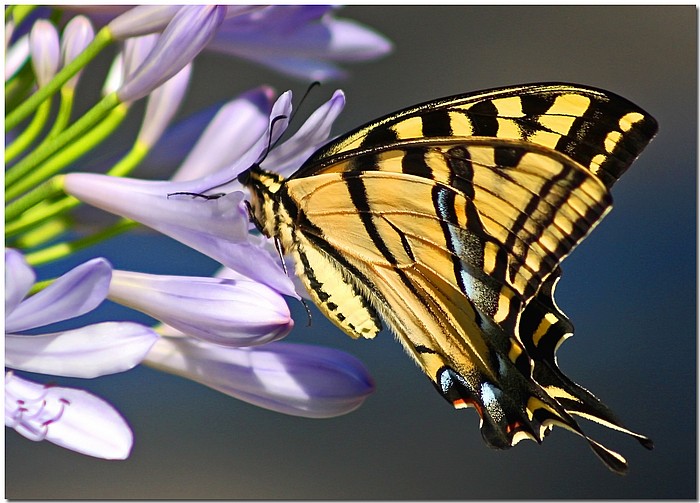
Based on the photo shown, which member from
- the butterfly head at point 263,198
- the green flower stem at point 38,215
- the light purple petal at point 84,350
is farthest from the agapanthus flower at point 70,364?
the butterfly head at point 263,198

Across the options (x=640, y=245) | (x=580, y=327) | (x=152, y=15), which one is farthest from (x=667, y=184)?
(x=152, y=15)

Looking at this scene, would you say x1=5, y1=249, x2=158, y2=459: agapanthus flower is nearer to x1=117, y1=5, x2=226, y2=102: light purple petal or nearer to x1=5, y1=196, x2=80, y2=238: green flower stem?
x1=5, y1=196, x2=80, y2=238: green flower stem

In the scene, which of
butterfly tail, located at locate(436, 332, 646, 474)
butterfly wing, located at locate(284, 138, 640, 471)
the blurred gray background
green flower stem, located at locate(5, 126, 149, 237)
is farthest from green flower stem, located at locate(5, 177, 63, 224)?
the blurred gray background

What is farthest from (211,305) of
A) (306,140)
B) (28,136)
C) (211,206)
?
(28,136)

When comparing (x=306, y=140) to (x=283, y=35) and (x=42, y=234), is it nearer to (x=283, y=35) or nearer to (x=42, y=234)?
(x=283, y=35)

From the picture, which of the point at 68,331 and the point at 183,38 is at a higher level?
the point at 183,38

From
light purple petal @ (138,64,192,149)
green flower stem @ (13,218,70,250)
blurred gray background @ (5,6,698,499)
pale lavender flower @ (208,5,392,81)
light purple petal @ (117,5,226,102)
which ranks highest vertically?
light purple petal @ (117,5,226,102)
